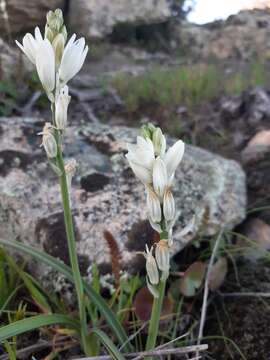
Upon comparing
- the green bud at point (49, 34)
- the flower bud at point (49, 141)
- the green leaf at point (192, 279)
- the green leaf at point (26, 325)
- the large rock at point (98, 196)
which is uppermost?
the green bud at point (49, 34)

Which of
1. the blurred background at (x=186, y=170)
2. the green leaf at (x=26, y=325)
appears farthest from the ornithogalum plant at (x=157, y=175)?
the blurred background at (x=186, y=170)

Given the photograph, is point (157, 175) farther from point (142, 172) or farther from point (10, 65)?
point (10, 65)

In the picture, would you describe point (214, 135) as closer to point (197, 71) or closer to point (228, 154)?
point (228, 154)

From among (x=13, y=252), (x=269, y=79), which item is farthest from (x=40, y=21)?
(x=13, y=252)

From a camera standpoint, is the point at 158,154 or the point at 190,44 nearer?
the point at 158,154

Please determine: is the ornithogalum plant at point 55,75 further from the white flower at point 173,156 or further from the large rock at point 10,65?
the large rock at point 10,65

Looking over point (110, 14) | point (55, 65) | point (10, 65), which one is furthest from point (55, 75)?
point (110, 14)
